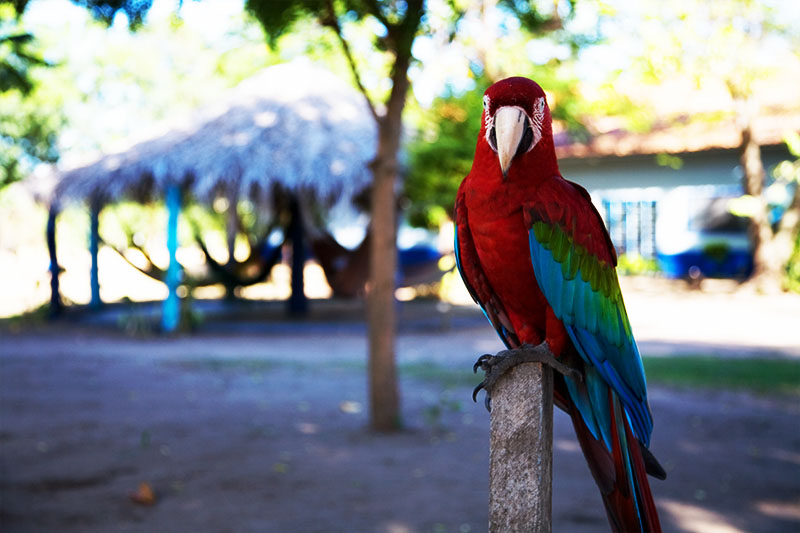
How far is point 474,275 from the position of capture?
1688 mm

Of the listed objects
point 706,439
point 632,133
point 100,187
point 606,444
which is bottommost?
point 706,439

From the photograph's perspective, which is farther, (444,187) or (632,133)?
(632,133)

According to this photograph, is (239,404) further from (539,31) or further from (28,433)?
(539,31)

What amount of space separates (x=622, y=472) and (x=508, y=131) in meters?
0.67

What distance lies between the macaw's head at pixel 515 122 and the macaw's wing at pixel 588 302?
12cm

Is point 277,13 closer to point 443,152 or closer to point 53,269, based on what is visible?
point 443,152

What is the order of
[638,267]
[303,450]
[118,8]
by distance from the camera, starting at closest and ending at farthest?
[118,8], [303,450], [638,267]

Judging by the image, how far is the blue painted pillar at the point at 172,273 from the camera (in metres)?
10.6

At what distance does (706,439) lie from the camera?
489 cm

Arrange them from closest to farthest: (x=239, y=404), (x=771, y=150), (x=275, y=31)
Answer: (x=275, y=31) < (x=239, y=404) < (x=771, y=150)

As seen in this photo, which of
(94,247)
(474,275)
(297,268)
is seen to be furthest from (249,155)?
(474,275)

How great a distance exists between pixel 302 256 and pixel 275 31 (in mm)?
8627

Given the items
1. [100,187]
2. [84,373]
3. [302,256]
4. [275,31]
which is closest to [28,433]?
[84,373]

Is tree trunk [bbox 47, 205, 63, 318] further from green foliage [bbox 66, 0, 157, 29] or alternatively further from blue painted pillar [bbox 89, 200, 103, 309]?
green foliage [bbox 66, 0, 157, 29]
